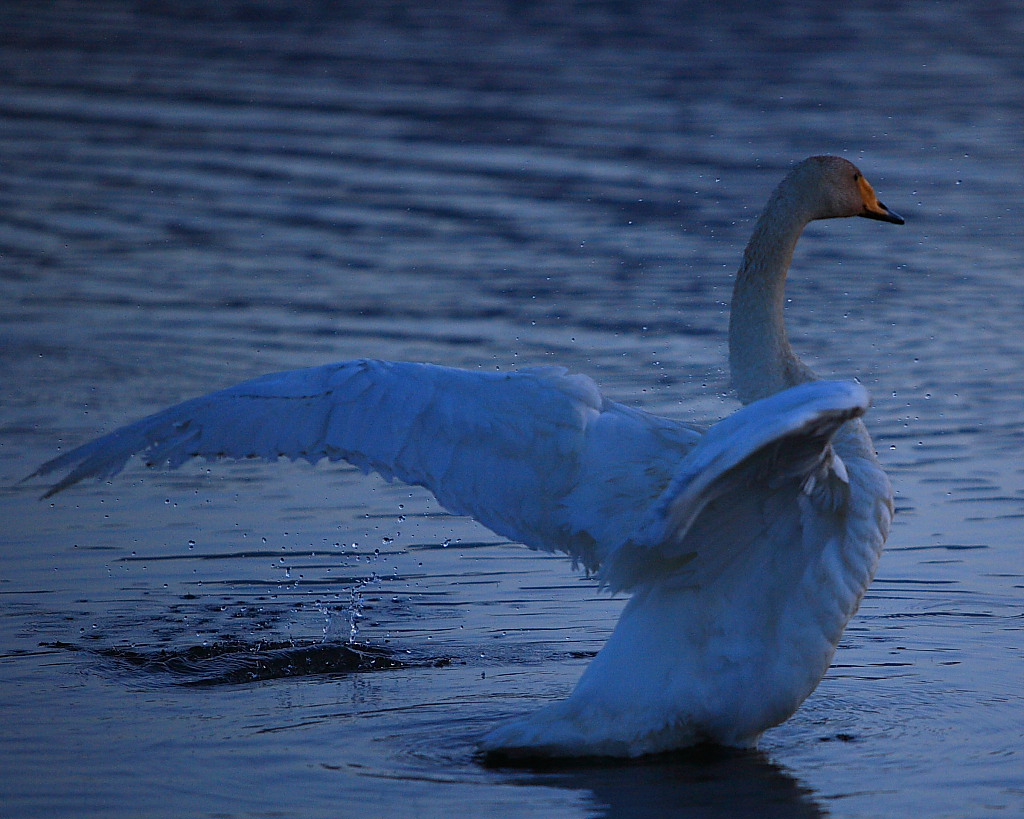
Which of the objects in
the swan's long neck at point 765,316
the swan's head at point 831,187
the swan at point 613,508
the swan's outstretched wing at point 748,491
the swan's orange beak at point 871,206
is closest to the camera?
the swan's outstretched wing at point 748,491

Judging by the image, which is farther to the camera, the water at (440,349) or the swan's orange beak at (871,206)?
the swan's orange beak at (871,206)

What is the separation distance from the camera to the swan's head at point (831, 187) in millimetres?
7352

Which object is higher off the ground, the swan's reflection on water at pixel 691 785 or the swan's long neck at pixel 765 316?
the swan's long neck at pixel 765 316

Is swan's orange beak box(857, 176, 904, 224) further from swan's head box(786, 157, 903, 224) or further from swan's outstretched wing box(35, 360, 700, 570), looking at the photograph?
swan's outstretched wing box(35, 360, 700, 570)

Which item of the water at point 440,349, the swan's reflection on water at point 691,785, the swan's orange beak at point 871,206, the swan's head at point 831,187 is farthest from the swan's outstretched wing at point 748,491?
the swan's orange beak at point 871,206

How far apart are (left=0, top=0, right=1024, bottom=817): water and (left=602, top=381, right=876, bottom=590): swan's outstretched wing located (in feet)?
2.38

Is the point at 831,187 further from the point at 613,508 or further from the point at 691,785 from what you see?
the point at 691,785

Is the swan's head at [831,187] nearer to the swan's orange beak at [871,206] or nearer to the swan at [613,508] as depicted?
the swan's orange beak at [871,206]

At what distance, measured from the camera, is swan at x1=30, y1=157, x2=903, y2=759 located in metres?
5.85

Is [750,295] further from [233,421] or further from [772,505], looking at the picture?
[233,421]

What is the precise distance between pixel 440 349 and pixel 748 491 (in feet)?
18.5

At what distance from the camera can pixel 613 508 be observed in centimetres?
622

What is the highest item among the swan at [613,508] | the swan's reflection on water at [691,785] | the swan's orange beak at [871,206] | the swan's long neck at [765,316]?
the swan's orange beak at [871,206]

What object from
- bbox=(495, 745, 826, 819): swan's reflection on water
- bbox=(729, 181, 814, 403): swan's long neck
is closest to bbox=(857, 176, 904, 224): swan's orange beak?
bbox=(729, 181, 814, 403): swan's long neck
